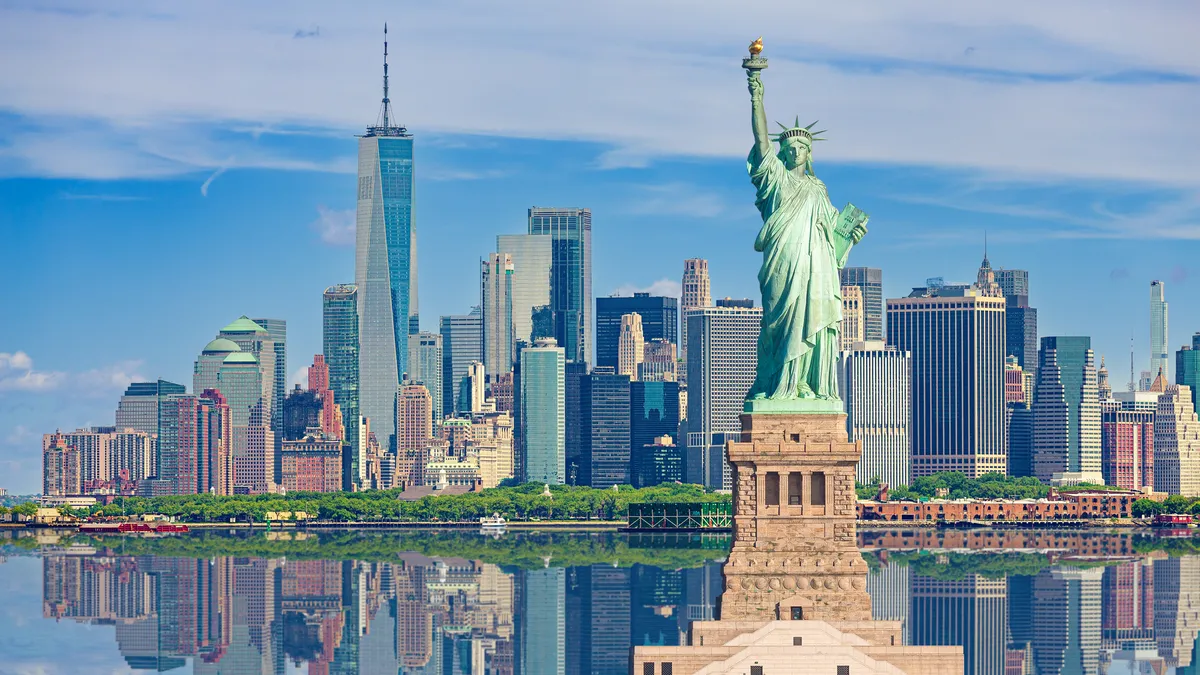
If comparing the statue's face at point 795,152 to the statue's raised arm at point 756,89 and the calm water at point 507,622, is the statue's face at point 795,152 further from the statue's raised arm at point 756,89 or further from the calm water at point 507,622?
the calm water at point 507,622

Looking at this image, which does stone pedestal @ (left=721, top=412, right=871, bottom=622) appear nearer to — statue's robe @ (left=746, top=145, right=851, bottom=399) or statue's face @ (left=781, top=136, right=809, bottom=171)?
statue's robe @ (left=746, top=145, right=851, bottom=399)

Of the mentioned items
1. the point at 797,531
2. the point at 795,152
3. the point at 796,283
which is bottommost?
the point at 797,531

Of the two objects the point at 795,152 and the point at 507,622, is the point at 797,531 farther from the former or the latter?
the point at 507,622

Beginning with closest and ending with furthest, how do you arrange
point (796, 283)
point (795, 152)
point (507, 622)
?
point (796, 283) → point (795, 152) → point (507, 622)

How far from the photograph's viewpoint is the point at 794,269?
66.0 m

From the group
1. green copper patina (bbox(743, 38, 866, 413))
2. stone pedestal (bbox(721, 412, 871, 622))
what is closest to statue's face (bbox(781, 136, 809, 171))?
green copper patina (bbox(743, 38, 866, 413))

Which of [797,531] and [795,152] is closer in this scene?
[797,531]

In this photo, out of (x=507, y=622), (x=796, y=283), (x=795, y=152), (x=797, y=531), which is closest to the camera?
(x=797, y=531)

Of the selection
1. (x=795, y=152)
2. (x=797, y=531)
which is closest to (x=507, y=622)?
(x=797, y=531)

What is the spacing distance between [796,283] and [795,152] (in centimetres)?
374

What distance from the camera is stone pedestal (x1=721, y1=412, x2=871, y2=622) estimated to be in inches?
2564

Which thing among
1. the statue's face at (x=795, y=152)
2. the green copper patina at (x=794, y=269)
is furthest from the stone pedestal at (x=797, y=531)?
the statue's face at (x=795, y=152)

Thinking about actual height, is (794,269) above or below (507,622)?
above

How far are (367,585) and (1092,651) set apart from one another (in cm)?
7905
